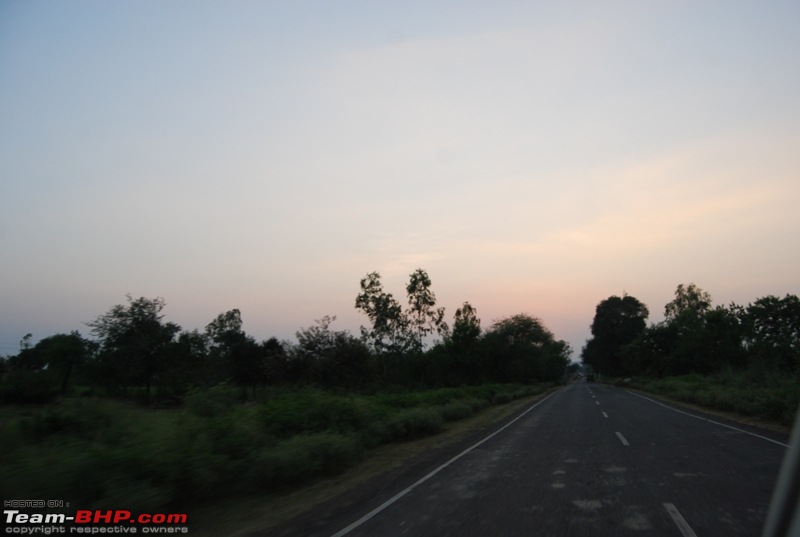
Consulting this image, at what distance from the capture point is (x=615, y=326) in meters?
100

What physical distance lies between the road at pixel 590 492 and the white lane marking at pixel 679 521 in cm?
1

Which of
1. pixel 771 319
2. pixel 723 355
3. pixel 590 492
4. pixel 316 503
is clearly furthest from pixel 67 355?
pixel 771 319

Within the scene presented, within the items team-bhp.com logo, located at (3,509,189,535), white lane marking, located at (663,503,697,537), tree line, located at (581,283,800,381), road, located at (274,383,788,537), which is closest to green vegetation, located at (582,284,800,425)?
tree line, located at (581,283,800,381)

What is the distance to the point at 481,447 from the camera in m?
14.3

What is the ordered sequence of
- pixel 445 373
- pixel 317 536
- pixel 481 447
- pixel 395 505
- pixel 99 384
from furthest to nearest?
1. pixel 445 373
2. pixel 99 384
3. pixel 481 447
4. pixel 395 505
5. pixel 317 536

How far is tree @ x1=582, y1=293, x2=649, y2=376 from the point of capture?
322ft

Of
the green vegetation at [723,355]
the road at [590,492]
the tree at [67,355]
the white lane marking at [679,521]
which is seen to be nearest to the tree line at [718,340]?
the green vegetation at [723,355]

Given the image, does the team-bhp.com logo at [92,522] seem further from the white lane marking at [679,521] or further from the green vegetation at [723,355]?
the green vegetation at [723,355]

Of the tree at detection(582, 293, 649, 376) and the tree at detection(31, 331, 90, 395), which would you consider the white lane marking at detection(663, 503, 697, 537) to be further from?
the tree at detection(582, 293, 649, 376)

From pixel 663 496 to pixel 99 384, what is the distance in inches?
1469

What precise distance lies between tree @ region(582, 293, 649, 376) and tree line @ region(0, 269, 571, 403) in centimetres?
4698

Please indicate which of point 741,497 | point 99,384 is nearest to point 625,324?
point 99,384

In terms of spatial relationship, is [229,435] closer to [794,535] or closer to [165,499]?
[165,499]

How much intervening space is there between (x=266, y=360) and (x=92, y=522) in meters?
26.6
